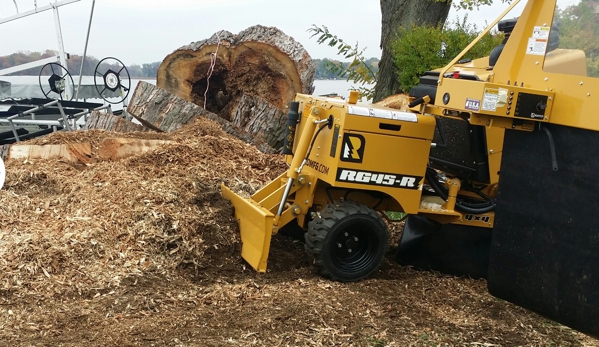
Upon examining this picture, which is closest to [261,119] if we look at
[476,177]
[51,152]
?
[51,152]

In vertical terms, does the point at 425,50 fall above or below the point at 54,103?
above

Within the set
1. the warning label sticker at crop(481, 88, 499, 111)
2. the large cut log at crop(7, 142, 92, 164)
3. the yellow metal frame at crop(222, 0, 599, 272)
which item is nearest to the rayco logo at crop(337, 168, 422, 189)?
the yellow metal frame at crop(222, 0, 599, 272)

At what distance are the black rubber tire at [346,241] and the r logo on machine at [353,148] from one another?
0.38m

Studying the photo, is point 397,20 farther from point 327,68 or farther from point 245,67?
point 245,67

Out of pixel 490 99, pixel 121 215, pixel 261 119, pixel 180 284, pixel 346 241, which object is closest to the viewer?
pixel 490 99

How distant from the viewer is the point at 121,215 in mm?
5398

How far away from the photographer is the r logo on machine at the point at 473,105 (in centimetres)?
376

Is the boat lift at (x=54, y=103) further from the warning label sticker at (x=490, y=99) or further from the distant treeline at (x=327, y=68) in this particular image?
the warning label sticker at (x=490, y=99)

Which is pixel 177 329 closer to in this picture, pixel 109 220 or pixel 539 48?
pixel 109 220

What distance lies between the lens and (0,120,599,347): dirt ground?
13.1 ft

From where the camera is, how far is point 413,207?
16.6ft

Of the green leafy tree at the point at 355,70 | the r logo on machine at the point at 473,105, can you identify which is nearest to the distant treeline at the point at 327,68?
the green leafy tree at the point at 355,70

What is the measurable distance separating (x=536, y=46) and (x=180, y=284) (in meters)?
2.87

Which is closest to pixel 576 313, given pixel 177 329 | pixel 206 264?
pixel 177 329
